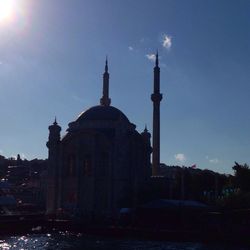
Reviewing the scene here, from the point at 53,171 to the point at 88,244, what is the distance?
81.3 ft

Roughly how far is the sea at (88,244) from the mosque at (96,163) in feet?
43.4

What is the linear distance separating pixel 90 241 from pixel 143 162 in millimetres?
25289

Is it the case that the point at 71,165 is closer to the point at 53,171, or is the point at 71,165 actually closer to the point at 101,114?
the point at 53,171

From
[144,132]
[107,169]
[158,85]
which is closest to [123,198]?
[107,169]

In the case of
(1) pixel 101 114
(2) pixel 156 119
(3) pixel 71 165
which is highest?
(2) pixel 156 119

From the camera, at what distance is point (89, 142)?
58562 mm

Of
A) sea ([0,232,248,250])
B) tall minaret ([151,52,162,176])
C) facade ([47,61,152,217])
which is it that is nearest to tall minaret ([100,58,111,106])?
facade ([47,61,152,217])

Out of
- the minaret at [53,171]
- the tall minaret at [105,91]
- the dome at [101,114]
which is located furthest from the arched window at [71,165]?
the tall minaret at [105,91]

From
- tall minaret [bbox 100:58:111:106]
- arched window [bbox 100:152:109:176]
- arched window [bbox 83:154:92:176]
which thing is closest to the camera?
arched window [bbox 100:152:109:176]

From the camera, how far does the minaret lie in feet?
199

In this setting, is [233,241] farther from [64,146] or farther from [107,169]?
[64,146]

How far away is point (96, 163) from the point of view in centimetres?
5759

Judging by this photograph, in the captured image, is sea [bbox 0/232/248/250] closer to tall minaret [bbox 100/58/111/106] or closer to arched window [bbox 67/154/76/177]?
arched window [bbox 67/154/76/177]

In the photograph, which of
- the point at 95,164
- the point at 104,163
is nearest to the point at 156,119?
the point at 104,163
